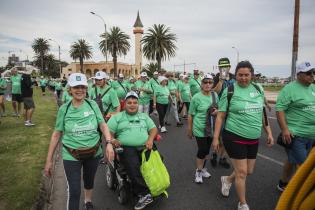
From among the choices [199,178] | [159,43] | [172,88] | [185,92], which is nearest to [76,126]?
[199,178]

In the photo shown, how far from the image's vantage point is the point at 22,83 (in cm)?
1087

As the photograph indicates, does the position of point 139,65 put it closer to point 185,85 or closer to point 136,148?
point 185,85

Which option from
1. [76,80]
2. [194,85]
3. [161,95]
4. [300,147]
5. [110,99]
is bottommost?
[300,147]

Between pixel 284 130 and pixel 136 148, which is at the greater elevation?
pixel 284 130

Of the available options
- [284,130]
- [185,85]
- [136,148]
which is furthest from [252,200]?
[185,85]

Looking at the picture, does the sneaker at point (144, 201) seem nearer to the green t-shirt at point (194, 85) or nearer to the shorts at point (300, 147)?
the shorts at point (300, 147)

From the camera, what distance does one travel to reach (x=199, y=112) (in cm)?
548

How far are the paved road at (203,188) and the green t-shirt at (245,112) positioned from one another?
A: 113 cm

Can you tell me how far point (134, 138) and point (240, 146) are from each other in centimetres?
153

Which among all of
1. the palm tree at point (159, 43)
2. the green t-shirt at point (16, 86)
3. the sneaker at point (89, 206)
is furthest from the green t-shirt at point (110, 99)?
the palm tree at point (159, 43)

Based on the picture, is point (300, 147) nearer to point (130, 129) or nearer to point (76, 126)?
point (130, 129)

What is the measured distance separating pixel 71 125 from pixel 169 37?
175 ft

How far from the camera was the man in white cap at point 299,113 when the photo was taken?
4.14 m

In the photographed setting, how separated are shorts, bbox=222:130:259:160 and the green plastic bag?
1007mm
